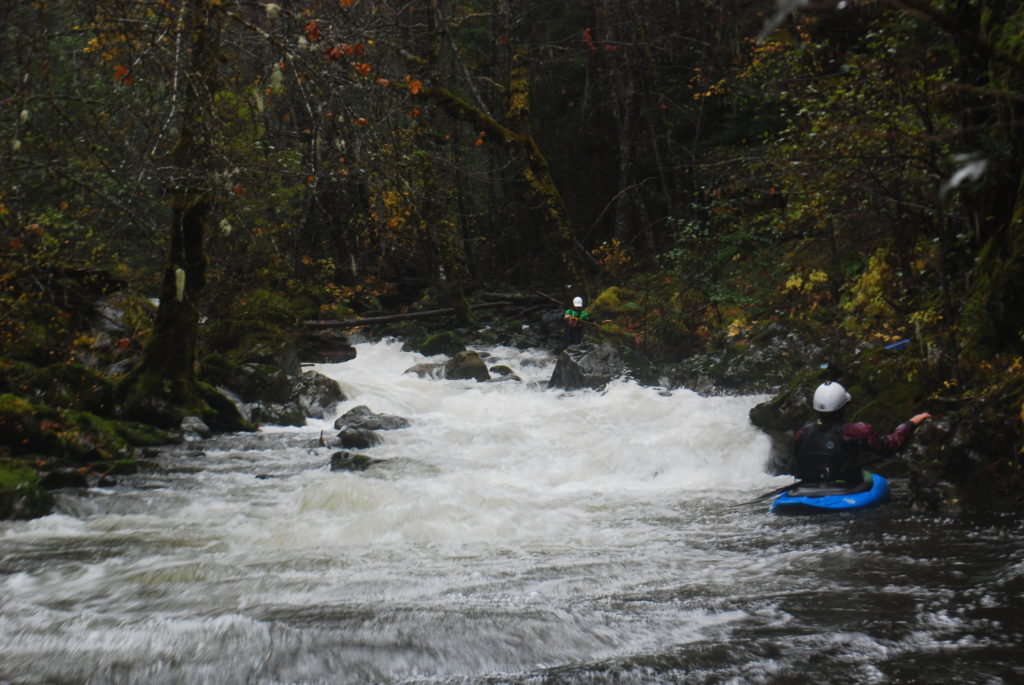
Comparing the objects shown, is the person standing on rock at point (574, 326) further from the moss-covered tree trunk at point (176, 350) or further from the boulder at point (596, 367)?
the moss-covered tree trunk at point (176, 350)

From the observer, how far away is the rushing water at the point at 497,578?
12.4ft

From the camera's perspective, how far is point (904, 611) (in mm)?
4258

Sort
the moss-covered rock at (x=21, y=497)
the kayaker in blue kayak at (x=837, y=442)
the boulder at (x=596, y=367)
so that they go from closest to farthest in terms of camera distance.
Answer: the moss-covered rock at (x=21, y=497) < the kayaker in blue kayak at (x=837, y=442) < the boulder at (x=596, y=367)

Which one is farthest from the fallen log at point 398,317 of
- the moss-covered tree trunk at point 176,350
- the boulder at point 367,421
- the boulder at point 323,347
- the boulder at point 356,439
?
the boulder at point 356,439

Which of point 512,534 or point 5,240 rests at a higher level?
point 5,240

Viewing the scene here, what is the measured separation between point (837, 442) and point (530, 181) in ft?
33.8

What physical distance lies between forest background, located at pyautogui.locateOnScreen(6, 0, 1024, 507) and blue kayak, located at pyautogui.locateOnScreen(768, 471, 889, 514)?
523 millimetres

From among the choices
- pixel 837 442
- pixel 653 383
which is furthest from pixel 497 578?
pixel 653 383

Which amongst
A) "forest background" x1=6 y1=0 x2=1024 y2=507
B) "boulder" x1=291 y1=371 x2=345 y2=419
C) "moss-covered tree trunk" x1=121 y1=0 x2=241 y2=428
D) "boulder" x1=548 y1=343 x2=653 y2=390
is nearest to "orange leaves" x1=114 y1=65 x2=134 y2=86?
"forest background" x1=6 y1=0 x2=1024 y2=507

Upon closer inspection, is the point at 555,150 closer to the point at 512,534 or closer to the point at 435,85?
the point at 435,85

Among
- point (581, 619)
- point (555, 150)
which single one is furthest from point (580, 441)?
point (555, 150)

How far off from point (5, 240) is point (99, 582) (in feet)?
8.62

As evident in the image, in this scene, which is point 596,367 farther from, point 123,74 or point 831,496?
point 123,74

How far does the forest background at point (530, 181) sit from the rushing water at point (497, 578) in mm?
1583
